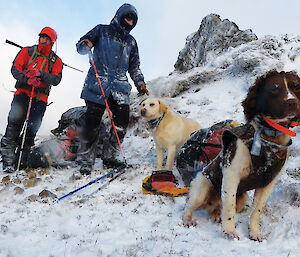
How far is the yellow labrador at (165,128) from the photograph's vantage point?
5.15 metres

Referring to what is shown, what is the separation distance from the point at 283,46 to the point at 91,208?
15.2 m

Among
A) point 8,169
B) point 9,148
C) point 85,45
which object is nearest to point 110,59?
point 85,45

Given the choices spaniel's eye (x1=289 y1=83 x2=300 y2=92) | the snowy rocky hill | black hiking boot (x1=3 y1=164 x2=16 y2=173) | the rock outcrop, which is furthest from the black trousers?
the rock outcrop

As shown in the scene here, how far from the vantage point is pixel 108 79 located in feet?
16.3

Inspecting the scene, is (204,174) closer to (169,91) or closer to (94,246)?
(94,246)

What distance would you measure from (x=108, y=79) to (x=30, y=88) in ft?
5.92

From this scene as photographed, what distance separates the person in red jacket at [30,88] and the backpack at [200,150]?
3.39 meters

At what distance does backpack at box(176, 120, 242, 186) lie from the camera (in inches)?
157

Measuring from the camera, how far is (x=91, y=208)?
322 centimetres

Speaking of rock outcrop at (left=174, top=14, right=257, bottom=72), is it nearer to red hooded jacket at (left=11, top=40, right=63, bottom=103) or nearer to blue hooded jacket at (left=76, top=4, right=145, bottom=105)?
blue hooded jacket at (left=76, top=4, right=145, bottom=105)

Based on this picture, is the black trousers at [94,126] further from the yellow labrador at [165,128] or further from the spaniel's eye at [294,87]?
the spaniel's eye at [294,87]

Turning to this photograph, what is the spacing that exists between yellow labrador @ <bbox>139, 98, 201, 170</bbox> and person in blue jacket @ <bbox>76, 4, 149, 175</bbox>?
1.93ft

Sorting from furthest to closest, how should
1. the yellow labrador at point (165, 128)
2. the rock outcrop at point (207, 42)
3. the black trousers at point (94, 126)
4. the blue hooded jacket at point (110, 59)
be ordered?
the rock outcrop at point (207, 42) → the yellow labrador at point (165, 128) → the black trousers at point (94, 126) → the blue hooded jacket at point (110, 59)

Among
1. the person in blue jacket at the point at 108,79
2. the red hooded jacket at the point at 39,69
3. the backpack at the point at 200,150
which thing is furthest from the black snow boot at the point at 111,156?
the red hooded jacket at the point at 39,69
